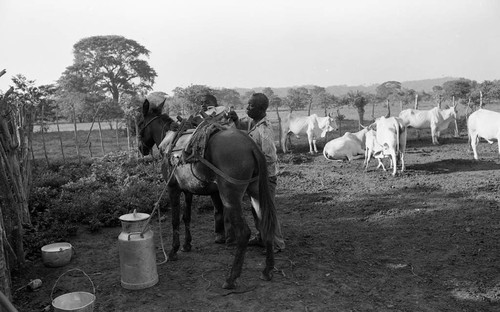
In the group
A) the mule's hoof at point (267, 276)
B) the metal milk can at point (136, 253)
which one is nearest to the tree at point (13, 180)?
the metal milk can at point (136, 253)

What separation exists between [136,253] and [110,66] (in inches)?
1364

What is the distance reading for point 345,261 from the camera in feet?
17.1

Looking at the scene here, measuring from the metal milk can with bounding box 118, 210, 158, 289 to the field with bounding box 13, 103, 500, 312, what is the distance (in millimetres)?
131

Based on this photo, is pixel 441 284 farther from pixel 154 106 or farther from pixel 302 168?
pixel 302 168

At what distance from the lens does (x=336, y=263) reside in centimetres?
513

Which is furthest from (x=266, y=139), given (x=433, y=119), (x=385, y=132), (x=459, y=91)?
(x=459, y=91)

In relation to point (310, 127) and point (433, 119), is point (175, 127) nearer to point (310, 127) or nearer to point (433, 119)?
point (310, 127)

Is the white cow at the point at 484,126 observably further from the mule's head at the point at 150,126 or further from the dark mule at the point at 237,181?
the mule's head at the point at 150,126

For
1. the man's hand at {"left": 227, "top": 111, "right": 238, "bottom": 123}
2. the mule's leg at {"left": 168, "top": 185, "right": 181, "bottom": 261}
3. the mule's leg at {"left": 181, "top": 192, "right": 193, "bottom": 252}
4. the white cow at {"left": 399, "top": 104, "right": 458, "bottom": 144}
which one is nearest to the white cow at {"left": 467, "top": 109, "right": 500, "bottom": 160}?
the white cow at {"left": 399, "top": 104, "right": 458, "bottom": 144}

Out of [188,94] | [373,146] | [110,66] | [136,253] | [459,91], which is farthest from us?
[110,66]

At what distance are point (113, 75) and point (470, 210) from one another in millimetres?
34320

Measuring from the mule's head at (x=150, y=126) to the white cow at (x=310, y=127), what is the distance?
1058 centimetres

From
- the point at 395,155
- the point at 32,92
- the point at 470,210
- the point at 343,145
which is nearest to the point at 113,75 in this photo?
the point at 32,92

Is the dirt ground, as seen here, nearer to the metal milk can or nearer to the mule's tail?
the metal milk can
